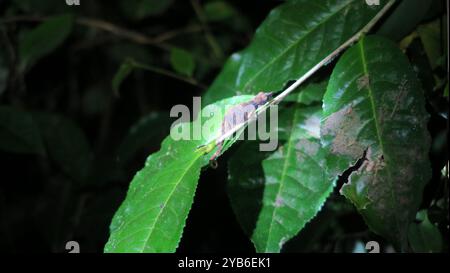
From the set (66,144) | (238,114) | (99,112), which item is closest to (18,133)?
(66,144)

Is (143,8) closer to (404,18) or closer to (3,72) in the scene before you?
(3,72)

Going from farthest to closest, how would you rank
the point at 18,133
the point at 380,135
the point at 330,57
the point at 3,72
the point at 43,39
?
the point at 3,72, the point at 43,39, the point at 18,133, the point at 330,57, the point at 380,135

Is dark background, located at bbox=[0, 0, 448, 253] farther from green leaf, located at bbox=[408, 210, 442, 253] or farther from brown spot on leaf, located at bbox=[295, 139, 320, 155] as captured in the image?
brown spot on leaf, located at bbox=[295, 139, 320, 155]

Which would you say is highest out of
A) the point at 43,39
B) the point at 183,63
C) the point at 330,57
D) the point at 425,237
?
the point at 43,39

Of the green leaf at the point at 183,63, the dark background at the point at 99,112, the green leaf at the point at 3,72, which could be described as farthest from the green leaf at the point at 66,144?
the green leaf at the point at 183,63

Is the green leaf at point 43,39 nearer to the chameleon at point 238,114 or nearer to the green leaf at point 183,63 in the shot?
the green leaf at point 183,63

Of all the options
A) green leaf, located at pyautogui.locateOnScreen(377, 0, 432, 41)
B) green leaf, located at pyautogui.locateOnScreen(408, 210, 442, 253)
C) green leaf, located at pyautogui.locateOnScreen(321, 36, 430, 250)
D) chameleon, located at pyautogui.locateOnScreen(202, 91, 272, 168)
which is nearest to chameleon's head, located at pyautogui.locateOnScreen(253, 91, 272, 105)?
chameleon, located at pyautogui.locateOnScreen(202, 91, 272, 168)
